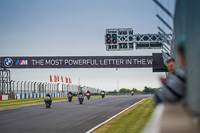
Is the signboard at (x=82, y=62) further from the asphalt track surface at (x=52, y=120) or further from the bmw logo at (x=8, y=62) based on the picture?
the asphalt track surface at (x=52, y=120)

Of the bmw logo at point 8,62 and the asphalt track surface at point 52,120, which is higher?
the bmw logo at point 8,62

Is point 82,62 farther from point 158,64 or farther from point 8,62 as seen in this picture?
point 158,64

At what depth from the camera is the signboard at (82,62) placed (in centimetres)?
4491

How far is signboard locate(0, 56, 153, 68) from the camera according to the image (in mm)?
44906

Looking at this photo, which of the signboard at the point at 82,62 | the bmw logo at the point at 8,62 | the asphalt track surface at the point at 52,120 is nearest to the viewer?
the asphalt track surface at the point at 52,120

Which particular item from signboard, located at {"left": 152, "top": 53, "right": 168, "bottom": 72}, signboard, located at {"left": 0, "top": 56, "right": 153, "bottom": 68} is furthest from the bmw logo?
signboard, located at {"left": 152, "top": 53, "right": 168, "bottom": 72}

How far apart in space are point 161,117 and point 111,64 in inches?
1709

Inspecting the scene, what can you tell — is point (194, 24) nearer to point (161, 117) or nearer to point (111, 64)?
point (161, 117)

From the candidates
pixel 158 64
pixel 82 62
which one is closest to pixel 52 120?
pixel 158 64

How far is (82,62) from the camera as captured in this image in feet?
150

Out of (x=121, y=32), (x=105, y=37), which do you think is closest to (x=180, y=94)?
(x=105, y=37)

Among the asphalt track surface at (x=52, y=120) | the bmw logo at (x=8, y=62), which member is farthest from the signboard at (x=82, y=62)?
the asphalt track surface at (x=52, y=120)

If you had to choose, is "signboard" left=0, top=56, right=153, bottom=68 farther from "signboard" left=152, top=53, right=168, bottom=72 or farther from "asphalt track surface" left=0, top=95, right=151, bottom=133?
"asphalt track surface" left=0, top=95, right=151, bottom=133

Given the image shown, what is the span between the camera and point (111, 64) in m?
45.4
